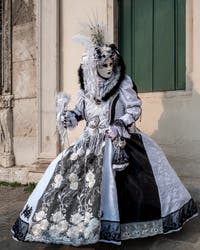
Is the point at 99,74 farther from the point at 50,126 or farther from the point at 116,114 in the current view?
the point at 50,126

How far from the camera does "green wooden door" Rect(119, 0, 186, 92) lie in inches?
153

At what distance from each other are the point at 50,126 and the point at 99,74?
6.52ft

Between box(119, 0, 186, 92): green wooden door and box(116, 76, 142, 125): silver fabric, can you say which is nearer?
box(116, 76, 142, 125): silver fabric

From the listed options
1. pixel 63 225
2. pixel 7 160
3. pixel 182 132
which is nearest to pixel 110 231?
pixel 63 225

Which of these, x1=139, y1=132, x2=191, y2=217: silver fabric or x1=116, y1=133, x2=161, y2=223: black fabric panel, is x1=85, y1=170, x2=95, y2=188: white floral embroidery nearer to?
x1=116, y1=133, x2=161, y2=223: black fabric panel

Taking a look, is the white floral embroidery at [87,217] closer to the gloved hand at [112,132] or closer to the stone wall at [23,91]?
the gloved hand at [112,132]

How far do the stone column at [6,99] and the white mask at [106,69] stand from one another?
8.74 ft

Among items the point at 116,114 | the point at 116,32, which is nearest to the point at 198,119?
the point at 116,114

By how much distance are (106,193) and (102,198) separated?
0.16 ft

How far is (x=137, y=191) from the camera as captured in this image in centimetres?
271

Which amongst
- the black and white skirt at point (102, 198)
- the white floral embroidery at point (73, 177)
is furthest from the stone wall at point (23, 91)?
the white floral embroidery at point (73, 177)

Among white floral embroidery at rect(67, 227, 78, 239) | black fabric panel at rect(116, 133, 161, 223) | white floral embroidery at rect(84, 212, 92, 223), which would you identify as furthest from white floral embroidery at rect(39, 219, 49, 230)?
black fabric panel at rect(116, 133, 161, 223)

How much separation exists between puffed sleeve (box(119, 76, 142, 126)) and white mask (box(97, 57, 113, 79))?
140 mm

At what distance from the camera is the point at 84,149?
2.79 metres
